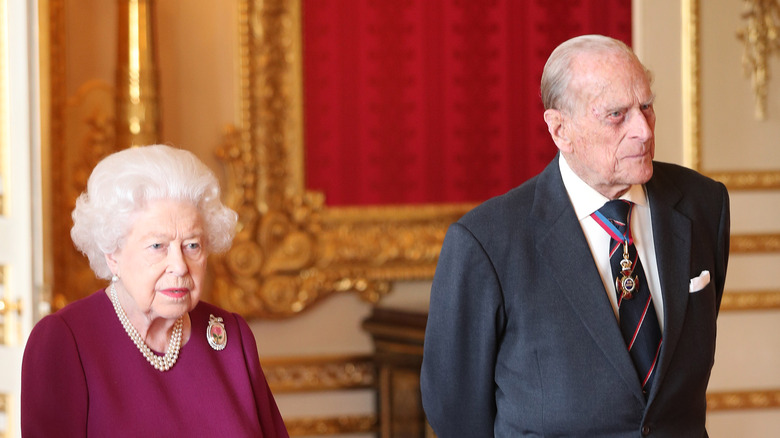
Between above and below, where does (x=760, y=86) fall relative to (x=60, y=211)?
above

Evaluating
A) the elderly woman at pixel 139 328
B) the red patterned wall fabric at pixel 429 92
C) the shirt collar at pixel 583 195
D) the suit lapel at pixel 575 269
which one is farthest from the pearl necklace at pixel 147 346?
the red patterned wall fabric at pixel 429 92

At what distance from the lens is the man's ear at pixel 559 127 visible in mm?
2105

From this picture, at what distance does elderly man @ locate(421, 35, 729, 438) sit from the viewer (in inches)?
79.0

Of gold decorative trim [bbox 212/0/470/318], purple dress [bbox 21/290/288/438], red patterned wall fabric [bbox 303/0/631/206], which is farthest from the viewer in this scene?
red patterned wall fabric [bbox 303/0/631/206]

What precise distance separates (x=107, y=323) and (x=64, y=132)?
6.99ft

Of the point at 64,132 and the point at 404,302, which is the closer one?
the point at 64,132

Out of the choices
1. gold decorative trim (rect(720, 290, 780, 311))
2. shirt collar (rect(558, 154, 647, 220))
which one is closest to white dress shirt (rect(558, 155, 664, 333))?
shirt collar (rect(558, 154, 647, 220))

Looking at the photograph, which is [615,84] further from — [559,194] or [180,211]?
[180,211]

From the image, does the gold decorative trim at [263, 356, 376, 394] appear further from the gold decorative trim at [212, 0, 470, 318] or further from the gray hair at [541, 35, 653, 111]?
the gray hair at [541, 35, 653, 111]

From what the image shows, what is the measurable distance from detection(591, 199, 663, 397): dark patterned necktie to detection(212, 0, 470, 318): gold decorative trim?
8.10 ft

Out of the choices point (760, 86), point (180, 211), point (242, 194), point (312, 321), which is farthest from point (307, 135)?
point (180, 211)

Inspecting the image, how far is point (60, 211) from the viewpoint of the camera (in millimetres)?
3980

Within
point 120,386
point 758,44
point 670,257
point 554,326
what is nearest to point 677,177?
point 670,257

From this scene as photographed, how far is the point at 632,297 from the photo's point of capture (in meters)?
2.07
